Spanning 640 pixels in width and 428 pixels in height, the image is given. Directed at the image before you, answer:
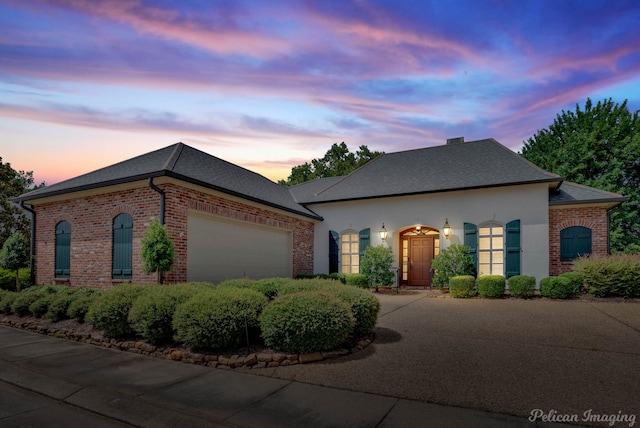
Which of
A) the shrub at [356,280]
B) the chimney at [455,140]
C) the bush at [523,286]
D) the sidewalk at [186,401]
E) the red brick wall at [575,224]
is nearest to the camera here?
the sidewalk at [186,401]

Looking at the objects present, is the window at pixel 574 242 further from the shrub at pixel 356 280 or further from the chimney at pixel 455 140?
the shrub at pixel 356 280

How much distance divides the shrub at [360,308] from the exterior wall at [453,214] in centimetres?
900

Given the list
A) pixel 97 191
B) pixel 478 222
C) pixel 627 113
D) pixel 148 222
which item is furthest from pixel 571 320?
pixel 627 113

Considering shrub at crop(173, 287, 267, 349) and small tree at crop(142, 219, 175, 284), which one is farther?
small tree at crop(142, 219, 175, 284)

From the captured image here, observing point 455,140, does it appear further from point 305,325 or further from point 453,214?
point 305,325

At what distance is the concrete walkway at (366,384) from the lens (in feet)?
12.7

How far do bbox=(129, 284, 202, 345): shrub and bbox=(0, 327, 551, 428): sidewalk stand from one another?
620 mm

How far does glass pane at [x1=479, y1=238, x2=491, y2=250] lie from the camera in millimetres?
14281

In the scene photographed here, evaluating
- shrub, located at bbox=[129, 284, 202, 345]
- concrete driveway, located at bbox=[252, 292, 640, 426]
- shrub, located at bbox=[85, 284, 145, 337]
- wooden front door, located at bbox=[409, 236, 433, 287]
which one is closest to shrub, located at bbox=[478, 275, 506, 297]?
concrete driveway, located at bbox=[252, 292, 640, 426]

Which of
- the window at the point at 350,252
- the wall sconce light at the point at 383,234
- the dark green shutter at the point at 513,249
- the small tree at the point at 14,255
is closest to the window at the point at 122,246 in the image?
the small tree at the point at 14,255

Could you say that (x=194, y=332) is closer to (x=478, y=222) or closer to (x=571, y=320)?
(x=571, y=320)

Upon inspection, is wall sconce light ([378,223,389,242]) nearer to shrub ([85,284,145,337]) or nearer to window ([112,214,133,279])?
window ([112,214,133,279])

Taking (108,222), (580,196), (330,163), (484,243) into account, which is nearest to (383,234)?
(484,243)

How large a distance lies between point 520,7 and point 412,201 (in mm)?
8563
